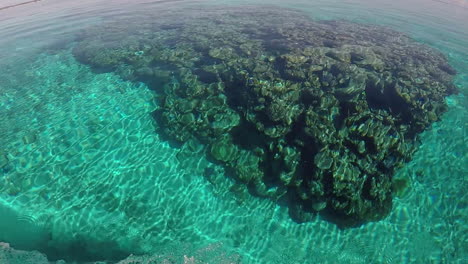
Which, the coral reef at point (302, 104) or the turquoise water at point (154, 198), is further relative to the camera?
the coral reef at point (302, 104)

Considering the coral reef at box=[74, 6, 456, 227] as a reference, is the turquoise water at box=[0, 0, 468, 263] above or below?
below

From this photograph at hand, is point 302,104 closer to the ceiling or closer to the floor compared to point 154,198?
closer to the ceiling

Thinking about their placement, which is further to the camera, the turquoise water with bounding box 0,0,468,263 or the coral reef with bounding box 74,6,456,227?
the coral reef with bounding box 74,6,456,227

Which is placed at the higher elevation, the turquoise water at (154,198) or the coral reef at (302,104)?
the coral reef at (302,104)

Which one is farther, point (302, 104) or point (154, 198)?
point (302, 104)
